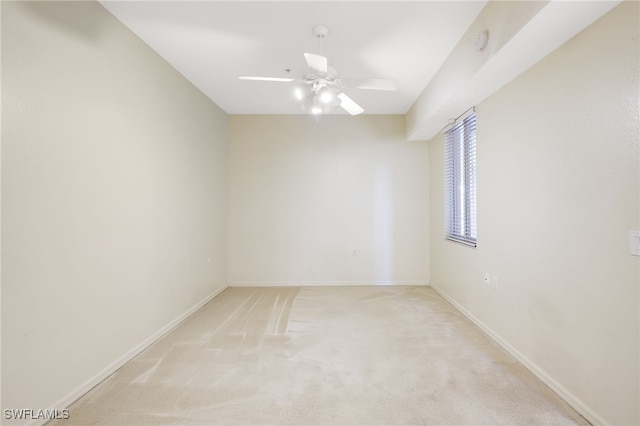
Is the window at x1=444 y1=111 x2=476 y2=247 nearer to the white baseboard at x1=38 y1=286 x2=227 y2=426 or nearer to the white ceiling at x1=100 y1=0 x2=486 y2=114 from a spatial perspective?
the white ceiling at x1=100 y1=0 x2=486 y2=114

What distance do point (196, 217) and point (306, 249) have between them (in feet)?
5.45

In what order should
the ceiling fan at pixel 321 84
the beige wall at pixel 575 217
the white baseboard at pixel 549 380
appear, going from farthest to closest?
the ceiling fan at pixel 321 84, the white baseboard at pixel 549 380, the beige wall at pixel 575 217

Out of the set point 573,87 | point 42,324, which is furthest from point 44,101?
point 573,87

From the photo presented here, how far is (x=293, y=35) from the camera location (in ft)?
7.29

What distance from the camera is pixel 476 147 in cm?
279

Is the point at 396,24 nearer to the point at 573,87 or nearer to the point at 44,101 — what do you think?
the point at 573,87

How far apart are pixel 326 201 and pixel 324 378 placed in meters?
2.68

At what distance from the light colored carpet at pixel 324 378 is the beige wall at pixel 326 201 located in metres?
1.29

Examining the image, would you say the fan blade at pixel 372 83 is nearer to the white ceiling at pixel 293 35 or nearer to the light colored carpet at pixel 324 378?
the white ceiling at pixel 293 35

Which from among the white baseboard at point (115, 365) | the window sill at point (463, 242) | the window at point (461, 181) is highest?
the window at point (461, 181)

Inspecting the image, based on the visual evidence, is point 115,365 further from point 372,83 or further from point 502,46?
point 502,46

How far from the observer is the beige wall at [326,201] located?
4227 mm

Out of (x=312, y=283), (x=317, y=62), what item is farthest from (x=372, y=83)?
(x=312, y=283)

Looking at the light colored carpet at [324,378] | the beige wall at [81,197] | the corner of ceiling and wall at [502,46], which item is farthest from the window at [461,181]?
the beige wall at [81,197]
